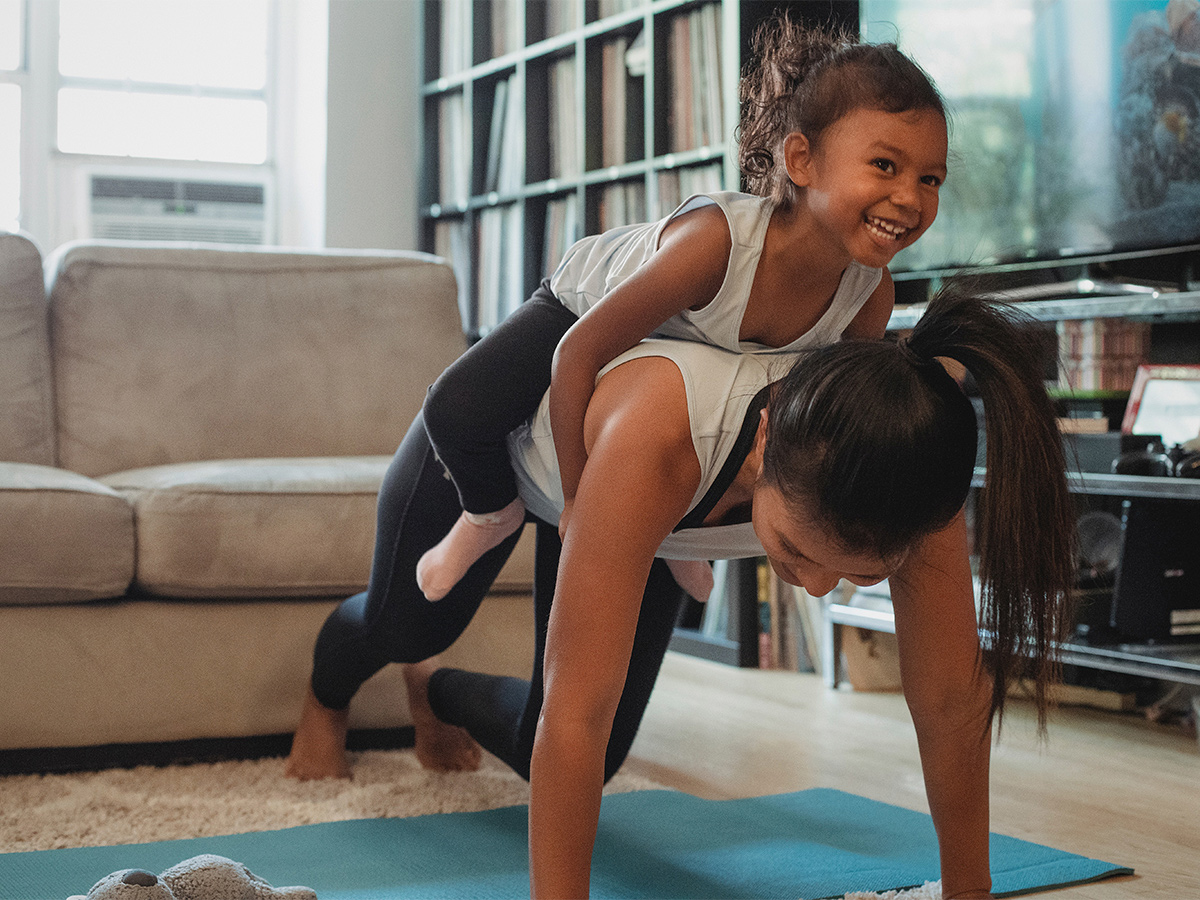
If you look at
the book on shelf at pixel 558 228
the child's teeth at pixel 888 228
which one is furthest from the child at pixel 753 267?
the book on shelf at pixel 558 228

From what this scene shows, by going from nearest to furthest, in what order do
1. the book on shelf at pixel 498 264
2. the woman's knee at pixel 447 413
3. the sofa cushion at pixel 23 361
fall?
the woman's knee at pixel 447 413, the sofa cushion at pixel 23 361, the book on shelf at pixel 498 264

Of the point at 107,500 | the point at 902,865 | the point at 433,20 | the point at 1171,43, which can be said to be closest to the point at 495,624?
the point at 107,500

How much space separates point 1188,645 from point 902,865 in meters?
1.04

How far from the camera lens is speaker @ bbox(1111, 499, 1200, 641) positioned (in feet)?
7.17

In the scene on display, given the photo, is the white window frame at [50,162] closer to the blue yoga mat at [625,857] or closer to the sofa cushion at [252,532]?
the sofa cushion at [252,532]

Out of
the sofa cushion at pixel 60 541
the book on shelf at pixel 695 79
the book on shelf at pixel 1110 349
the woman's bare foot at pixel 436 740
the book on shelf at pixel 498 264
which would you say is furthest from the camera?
the book on shelf at pixel 498 264

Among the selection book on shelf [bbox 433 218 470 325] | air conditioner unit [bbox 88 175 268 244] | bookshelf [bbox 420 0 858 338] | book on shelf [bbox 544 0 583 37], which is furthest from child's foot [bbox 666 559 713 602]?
air conditioner unit [bbox 88 175 268 244]

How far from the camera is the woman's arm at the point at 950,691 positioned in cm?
113

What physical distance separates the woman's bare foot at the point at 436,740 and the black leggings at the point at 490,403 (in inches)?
23.3

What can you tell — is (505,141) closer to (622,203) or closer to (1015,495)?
(622,203)

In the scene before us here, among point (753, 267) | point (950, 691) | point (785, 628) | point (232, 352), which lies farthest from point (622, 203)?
point (950, 691)

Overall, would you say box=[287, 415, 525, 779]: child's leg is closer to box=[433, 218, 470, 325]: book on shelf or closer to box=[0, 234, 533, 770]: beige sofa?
box=[0, 234, 533, 770]: beige sofa

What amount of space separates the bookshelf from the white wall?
74mm

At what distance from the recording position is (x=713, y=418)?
1014 millimetres
